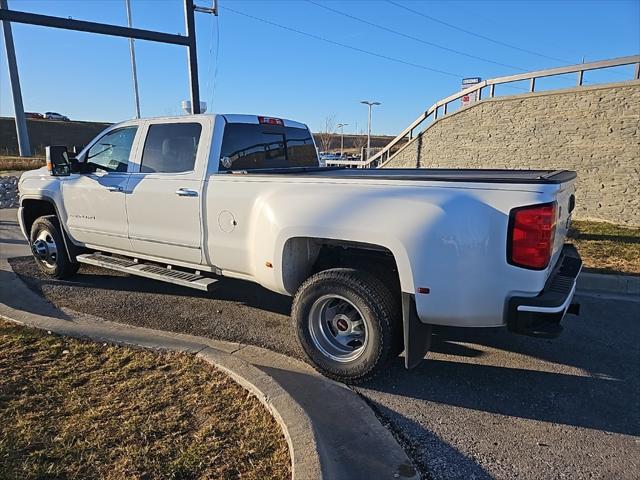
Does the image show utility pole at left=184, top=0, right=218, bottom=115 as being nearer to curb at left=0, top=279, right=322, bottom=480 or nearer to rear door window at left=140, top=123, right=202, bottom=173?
rear door window at left=140, top=123, right=202, bottom=173

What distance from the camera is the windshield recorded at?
450 centimetres

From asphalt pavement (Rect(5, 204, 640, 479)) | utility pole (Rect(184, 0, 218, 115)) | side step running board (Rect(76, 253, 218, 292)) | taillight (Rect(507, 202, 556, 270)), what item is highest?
utility pole (Rect(184, 0, 218, 115))

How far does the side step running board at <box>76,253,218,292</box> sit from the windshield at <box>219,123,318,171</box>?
1.10 metres

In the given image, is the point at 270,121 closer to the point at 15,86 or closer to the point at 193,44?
the point at 193,44

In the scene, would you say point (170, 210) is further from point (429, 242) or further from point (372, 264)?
point (429, 242)

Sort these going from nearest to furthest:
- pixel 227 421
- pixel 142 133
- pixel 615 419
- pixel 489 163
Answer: pixel 227 421 → pixel 615 419 → pixel 142 133 → pixel 489 163

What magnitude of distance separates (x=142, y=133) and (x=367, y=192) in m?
2.97

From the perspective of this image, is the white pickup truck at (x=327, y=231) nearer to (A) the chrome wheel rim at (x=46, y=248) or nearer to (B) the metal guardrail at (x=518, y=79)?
(A) the chrome wheel rim at (x=46, y=248)

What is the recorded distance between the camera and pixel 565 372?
12.1 ft

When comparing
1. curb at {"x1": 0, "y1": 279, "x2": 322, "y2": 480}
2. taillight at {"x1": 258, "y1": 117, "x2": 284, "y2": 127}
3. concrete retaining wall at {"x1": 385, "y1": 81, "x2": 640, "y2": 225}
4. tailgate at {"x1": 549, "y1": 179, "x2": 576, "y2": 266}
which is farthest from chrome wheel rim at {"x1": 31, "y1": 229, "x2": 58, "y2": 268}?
concrete retaining wall at {"x1": 385, "y1": 81, "x2": 640, "y2": 225}

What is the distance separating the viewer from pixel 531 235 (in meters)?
2.75

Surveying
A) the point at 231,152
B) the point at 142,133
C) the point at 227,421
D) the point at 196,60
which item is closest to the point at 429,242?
the point at 227,421

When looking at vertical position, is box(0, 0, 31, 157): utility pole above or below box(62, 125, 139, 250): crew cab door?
above

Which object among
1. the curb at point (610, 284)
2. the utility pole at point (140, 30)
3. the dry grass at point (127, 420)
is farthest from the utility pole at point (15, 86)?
the curb at point (610, 284)
